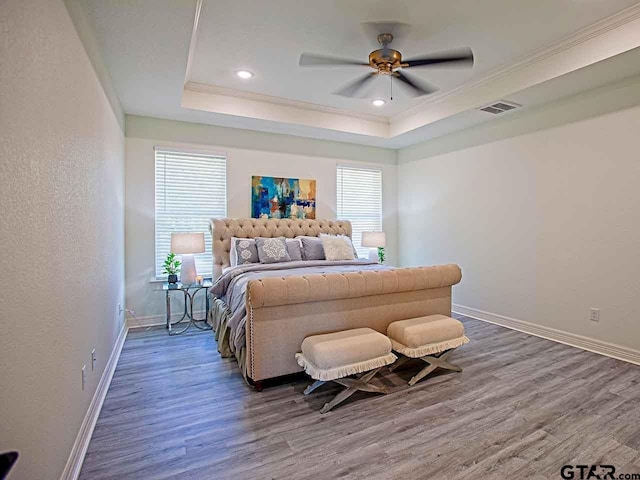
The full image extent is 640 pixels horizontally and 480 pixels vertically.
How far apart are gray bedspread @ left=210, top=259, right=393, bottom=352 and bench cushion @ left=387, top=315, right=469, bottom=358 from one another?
77 cm

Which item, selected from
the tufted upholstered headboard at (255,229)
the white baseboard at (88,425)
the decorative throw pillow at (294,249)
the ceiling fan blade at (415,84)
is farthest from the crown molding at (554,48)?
the white baseboard at (88,425)

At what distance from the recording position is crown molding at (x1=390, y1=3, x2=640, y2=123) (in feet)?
9.36

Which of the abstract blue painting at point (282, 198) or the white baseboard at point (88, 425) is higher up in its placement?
the abstract blue painting at point (282, 198)

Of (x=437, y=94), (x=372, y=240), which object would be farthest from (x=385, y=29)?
(x=372, y=240)

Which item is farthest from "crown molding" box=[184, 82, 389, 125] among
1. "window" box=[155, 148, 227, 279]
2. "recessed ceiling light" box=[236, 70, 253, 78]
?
"window" box=[155, 148, 227, 279]

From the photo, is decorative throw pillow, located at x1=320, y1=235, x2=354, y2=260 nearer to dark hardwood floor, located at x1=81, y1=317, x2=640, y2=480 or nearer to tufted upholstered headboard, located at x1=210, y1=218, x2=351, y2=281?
tufted upholstered headboard, located at x1=210, y1=218, x2=351, y2=281

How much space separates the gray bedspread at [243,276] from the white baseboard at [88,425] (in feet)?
3.38

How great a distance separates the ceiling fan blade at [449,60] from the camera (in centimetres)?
280

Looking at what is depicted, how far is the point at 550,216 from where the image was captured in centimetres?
411

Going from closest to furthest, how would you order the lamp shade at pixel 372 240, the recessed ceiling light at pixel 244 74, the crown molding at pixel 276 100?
the recessed ceiling light at pixel 244 74, the crown molding at pixel 276 100, the lamp shade at pixel 372 240

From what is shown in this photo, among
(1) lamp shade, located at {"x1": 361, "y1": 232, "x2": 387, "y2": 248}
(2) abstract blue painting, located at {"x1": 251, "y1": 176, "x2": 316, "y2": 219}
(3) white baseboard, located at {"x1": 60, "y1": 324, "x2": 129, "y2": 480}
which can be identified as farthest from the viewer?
(1) lamp shade, located at {"x1": 361, "y1": 232, "x2": 387, "y2": 248}

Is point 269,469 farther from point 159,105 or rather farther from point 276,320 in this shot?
point 159,105

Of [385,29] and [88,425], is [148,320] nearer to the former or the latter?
[88,425]

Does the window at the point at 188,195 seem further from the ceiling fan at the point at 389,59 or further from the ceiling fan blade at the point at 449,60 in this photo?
the ceiling fan blade at the point at 449,60
